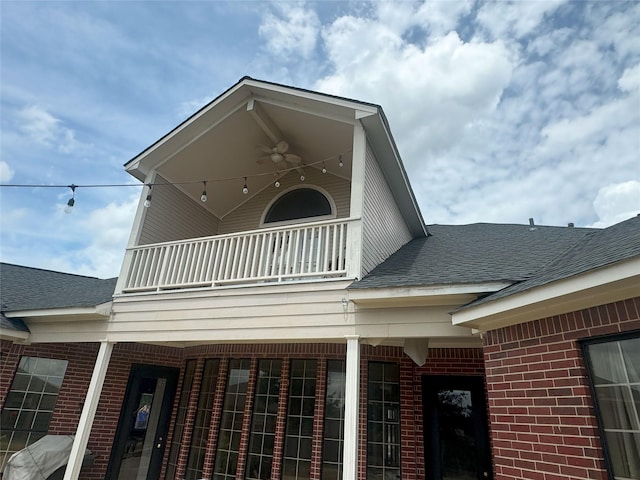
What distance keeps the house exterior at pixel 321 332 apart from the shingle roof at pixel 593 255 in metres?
0.03

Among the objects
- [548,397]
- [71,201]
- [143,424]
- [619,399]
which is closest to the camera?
[619,399]

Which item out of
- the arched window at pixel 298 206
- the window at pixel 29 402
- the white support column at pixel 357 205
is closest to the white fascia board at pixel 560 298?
the white support column at pixel 357 205

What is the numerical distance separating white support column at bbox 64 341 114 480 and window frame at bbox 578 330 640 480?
18.6ft

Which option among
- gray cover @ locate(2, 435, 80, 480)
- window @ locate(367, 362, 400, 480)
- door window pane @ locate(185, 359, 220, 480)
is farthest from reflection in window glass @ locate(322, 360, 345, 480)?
gray cover @ locate(2, 435, 80, 480)

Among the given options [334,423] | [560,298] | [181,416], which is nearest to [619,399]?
[560,298]

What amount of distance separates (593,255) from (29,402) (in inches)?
339

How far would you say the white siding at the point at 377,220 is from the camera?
462cm

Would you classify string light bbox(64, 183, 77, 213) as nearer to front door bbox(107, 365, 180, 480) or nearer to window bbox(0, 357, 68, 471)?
window bbox(0, 357, 68, 471)

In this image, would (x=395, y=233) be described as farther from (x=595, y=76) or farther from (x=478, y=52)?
(x=595, y=76)

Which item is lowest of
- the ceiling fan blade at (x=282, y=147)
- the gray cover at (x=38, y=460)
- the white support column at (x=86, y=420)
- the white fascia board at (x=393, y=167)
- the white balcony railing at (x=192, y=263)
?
the gray cover at (x=38, y=460)

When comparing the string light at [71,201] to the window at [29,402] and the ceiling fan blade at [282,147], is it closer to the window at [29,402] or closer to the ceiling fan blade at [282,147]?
the window at [29,402]

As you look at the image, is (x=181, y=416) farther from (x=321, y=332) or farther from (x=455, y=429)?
(x=455, y=429)

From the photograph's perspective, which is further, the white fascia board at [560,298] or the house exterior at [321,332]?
the house exterior at [321,332]

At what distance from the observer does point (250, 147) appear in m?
6.62
